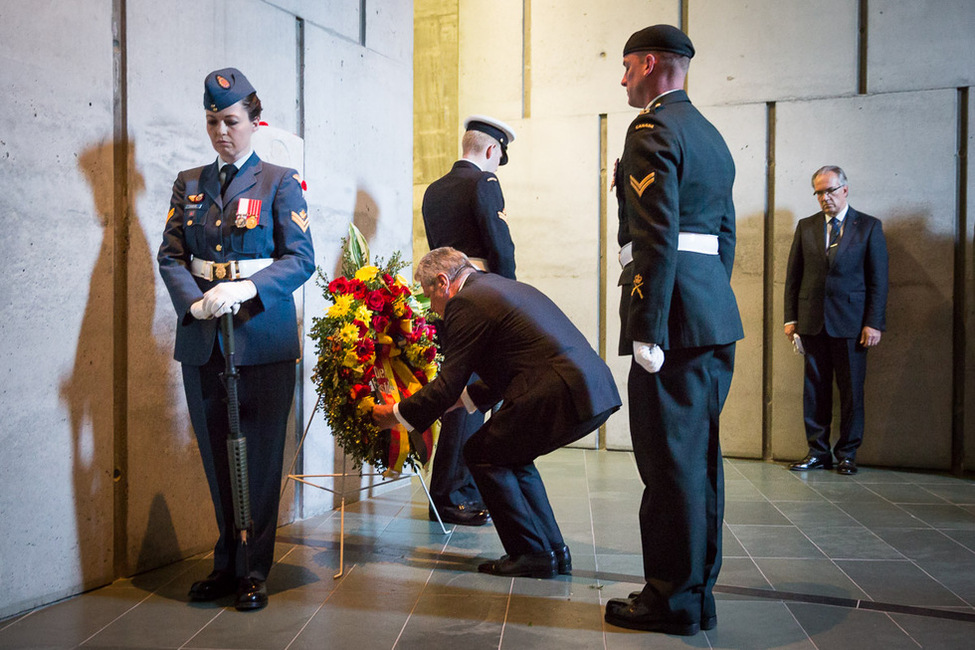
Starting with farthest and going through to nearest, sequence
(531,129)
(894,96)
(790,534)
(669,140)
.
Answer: (531,129) < (894,96) < (790,534) < (669,140)

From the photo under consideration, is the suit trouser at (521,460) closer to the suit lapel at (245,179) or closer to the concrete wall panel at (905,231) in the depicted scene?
the suit lapel at (245,179)

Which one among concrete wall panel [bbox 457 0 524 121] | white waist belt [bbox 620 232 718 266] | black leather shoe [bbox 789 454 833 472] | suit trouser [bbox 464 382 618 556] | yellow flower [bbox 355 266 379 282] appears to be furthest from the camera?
concrete wall panel [bbox 457 0 524 121]

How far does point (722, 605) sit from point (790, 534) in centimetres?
113

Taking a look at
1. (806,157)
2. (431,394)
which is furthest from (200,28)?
(806,157)

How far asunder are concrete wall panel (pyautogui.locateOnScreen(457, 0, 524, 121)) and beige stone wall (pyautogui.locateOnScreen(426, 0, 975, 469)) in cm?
1

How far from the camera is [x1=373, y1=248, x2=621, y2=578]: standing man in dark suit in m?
3.19

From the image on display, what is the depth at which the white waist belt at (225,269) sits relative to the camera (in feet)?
10.2

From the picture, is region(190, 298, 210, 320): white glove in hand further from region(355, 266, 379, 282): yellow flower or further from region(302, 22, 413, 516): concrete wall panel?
region(302, 22, 413, 516): concrete wall panel

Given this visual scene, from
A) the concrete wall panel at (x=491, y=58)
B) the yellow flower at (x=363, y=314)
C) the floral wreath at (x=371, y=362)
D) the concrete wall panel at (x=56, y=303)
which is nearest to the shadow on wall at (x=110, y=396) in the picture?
the concrete wall panel at (x=56, y=303)

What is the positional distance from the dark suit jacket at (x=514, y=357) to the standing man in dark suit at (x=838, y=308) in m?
2.86

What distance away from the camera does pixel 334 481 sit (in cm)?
464

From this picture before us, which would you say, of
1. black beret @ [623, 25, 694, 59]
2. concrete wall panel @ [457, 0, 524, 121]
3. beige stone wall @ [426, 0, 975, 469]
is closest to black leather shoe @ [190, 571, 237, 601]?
black beret @ [623, 25, 694, 59]

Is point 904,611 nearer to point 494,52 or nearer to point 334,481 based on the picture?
point 334,481

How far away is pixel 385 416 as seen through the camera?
3.28m
